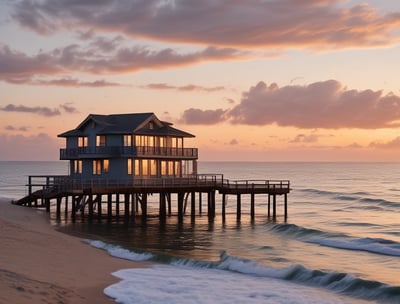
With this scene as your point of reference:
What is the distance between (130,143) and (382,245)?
23620 mm

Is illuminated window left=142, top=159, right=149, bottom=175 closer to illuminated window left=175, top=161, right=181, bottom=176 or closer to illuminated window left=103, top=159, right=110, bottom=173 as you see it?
illuminated window left=103, top=159, right=110, bottom=173

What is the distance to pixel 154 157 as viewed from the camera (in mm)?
52594

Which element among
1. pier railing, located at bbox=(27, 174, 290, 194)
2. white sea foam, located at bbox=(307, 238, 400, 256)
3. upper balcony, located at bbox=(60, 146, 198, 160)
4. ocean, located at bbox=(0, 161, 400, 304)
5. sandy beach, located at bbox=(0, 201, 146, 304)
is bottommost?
white sea foam, located at bbox=(307, 238, 400, 256)

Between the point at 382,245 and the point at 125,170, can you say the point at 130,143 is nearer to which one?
the point at 125,170

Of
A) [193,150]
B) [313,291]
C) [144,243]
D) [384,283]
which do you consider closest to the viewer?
[313,291]

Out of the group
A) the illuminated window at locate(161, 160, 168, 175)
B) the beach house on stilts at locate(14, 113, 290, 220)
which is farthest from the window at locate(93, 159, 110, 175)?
the illuminated window at locate(161, 160, 168, 175)

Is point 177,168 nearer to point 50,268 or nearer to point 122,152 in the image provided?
point 122,152

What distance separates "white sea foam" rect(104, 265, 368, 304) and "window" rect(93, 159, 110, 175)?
1016 inches

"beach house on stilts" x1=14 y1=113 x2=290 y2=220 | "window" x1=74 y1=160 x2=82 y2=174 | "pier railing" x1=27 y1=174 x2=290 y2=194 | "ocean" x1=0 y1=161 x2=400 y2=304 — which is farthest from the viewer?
"window" x1=74 y1=160 x2=82 y2=174

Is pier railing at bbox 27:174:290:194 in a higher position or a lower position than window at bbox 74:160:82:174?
lower

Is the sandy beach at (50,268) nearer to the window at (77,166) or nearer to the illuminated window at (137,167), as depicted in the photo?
the illuminated window at (137,167)

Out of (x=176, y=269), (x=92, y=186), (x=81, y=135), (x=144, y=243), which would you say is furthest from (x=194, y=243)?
(x=81, y=135)

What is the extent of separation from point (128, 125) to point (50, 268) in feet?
97.8

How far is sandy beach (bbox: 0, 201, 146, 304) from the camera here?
19188mm
